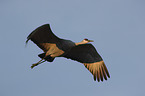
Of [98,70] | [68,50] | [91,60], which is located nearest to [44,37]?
[68,50]

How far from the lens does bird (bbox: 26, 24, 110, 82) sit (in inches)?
414

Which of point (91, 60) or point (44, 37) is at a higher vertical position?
point (44, 37)

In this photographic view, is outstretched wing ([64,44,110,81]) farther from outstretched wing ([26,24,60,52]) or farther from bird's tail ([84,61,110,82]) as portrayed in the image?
outstretched wing ([26,24,60,52])

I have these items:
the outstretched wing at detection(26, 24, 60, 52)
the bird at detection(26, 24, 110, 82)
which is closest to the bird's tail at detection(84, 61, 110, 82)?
the bird at detection(26, 24, 110, 82)

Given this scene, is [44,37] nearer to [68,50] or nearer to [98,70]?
[68,50]

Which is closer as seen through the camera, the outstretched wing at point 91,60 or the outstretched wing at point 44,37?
the outstretched wing at point 44,37

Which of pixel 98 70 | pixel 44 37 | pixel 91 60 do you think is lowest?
pixel 98 70

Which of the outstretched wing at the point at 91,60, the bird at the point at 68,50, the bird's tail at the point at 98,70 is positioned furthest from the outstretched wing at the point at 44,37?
the bird's tail at the point at 98,70

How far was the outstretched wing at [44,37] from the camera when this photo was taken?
10.3 metres

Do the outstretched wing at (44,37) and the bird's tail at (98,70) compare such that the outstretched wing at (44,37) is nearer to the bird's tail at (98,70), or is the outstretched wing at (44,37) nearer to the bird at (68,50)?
the bird at (68,50)

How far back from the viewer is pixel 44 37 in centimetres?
1073

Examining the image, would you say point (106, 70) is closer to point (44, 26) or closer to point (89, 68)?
point (89, 68)

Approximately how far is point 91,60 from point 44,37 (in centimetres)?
216

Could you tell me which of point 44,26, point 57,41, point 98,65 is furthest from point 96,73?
point 44,26
